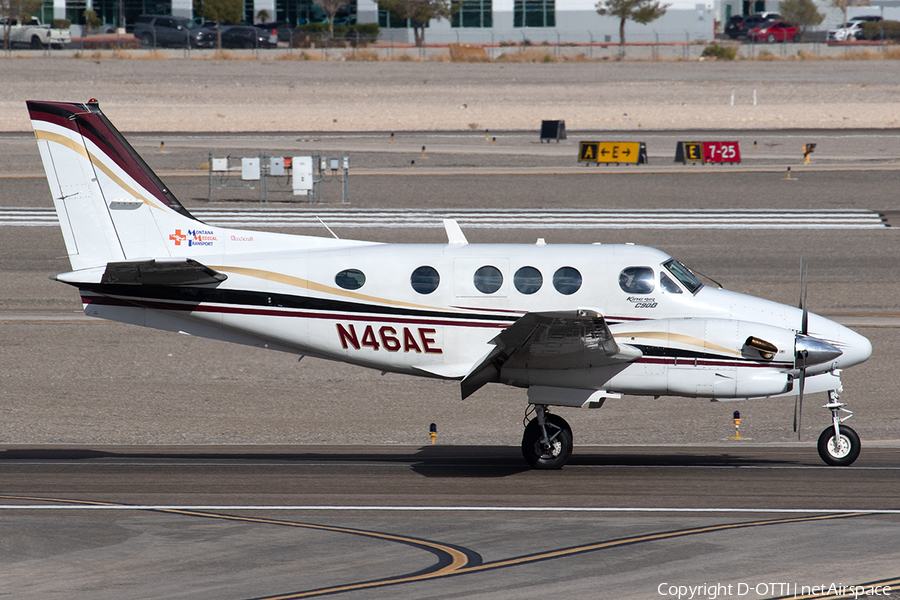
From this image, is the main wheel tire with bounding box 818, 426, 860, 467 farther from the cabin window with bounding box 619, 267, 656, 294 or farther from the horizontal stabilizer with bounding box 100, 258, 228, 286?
the horizontal stabilizer with bounding box 100, 258, 228, 286

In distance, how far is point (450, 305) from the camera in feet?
45.4

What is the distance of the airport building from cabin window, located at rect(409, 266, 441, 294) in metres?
95.4

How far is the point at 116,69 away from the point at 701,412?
225 feet

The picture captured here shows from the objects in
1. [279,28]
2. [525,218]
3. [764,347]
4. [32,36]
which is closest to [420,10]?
[279,28]

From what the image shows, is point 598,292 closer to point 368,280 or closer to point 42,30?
point 368,280

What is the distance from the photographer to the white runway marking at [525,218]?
34.1 meters

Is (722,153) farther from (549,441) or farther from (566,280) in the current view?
(549,441)

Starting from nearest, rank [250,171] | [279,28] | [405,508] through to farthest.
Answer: [405,508] < [250,171] < [279,28]

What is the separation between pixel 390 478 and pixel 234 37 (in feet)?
287

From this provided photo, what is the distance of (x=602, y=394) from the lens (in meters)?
13.7

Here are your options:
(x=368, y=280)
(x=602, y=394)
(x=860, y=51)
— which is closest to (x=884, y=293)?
(x=602, y=394)

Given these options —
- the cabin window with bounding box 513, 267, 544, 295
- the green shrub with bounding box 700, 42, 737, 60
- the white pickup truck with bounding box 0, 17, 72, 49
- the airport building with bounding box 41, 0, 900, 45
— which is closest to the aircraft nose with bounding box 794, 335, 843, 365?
the cabin window with bounding box 513, 267, 544, 295

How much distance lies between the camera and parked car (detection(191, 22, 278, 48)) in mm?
93875

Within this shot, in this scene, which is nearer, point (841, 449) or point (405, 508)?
point (405, 508)
